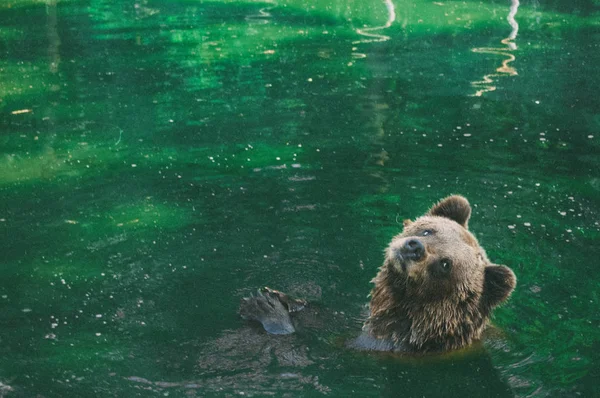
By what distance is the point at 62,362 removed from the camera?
679 centimetres

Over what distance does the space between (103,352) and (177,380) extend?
2.50 ft

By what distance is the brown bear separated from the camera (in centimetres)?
657

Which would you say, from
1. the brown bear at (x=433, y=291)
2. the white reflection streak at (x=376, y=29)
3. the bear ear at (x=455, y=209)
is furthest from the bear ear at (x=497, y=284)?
the white reflection streak at (x=376, y=29)

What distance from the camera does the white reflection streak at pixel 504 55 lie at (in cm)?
1430

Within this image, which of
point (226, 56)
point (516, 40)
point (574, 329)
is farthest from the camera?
point (516, 40)

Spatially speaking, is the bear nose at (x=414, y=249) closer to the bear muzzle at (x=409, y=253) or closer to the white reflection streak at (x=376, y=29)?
the bear muzzle at (x=409, y=253)

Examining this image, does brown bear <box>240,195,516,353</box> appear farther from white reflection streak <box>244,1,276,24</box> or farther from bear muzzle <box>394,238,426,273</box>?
white reflection streak <box>244,1,276,24</box>

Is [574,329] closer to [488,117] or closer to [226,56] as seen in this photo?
[488,117]

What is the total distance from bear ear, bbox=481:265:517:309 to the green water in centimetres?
52

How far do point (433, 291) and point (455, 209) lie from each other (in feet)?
2.85

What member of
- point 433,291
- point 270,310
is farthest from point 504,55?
point 433,291

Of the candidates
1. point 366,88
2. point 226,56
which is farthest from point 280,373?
point 226,56

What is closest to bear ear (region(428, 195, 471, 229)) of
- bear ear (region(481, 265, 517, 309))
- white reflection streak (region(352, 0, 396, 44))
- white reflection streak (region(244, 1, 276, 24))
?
bear ear (region(481, 265, 517, 309))

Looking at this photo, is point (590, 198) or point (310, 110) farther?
point (310, 110)
